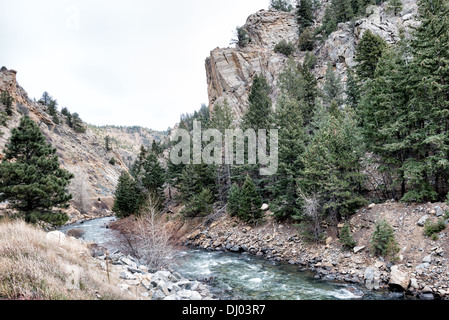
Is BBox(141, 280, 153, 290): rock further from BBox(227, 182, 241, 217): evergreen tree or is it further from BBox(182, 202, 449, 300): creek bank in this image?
BBox(227, 182, 241, 217): evergreen tree

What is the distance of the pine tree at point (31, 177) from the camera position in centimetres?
1523

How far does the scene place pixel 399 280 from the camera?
34.5 ft

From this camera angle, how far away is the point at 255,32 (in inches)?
2192

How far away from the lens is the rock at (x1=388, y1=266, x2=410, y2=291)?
410 inches

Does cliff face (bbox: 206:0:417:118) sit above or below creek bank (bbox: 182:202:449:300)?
above

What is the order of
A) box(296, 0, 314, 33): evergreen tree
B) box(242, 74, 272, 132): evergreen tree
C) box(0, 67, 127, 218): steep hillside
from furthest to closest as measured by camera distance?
box(296, 0, 314, 33): evergreen tree → box(0, 67, 127, 218): steep hillside → box(242, 74, 272, 132): evergreen tree

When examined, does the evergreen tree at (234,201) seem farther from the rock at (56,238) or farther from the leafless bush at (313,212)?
the rock at (56,238)

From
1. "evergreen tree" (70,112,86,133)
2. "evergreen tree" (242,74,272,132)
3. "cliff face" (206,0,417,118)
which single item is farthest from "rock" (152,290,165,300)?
"evergreen tree" (70,112,86,133)

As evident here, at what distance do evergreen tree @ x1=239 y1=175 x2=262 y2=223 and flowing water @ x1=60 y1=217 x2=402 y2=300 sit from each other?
496cm

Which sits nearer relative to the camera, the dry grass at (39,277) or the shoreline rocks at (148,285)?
the dry grass at (39,277)

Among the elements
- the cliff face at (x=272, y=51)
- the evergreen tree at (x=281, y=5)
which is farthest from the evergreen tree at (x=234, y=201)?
the evergreen tree at (x=281, y=5)

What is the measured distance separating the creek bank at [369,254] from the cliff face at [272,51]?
28.8 m

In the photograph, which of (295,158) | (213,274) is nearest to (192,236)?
(213,274)
